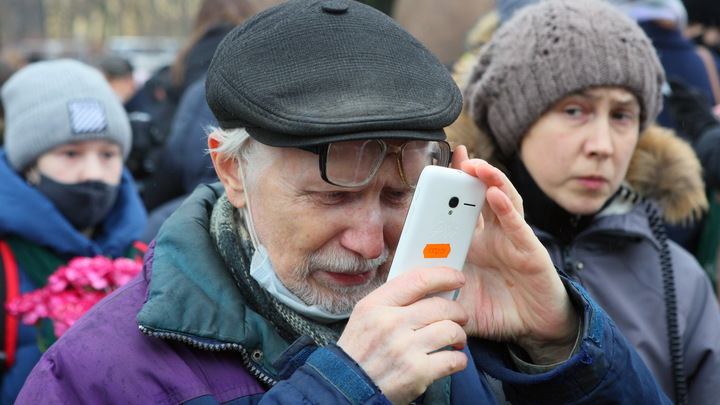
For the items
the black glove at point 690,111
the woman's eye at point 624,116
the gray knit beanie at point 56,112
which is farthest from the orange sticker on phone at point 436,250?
the black glove at point 690,111

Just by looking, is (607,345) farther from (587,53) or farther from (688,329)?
(587,53)

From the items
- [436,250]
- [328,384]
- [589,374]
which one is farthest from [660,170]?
[328,384]

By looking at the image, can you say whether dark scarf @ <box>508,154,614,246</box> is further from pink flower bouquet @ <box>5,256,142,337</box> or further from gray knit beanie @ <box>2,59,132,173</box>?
gray knit beanie @ <box>2,59,132,173</box>

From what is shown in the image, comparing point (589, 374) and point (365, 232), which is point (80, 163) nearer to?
point (365, 232)

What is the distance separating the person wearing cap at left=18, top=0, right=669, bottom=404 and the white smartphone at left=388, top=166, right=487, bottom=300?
49 millimetres

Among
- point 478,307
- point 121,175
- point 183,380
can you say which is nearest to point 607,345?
point 478,307

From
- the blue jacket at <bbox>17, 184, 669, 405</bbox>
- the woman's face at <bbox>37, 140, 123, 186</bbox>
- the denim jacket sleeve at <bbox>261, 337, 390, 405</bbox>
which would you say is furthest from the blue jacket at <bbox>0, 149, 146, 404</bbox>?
the denim jacket sleeve at <bbox>261, 337, 390, 405</bbox>

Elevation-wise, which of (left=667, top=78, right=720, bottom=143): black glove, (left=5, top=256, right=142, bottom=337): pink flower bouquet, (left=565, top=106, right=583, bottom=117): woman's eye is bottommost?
(left=5, top=256, right=142, bottom=337): pink flower bouquet

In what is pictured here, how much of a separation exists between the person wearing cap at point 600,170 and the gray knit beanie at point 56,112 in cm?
183

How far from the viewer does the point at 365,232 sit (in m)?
1.91

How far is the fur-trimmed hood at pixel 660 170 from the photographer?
313cm

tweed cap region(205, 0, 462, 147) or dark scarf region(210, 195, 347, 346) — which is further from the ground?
tweed cap region(205, 0, 462, 147)

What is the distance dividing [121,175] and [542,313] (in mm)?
2635

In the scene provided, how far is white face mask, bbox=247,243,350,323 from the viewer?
6.41 ft
